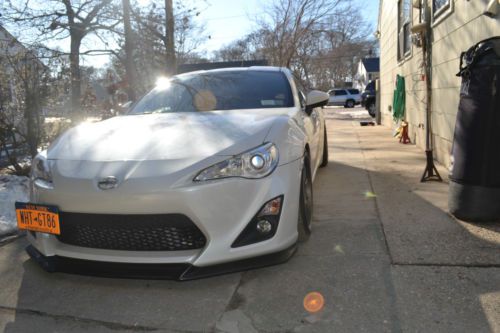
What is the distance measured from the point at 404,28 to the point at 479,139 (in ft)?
24.9

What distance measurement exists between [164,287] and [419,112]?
23.3 ft

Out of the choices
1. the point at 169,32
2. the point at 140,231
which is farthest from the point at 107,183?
the point at 169,32

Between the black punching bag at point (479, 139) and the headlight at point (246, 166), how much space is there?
1.87m

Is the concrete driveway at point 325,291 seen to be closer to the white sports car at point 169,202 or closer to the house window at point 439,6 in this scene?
the white sports car at point 169,202

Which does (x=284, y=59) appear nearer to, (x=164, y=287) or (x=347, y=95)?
(x=347, y=95)

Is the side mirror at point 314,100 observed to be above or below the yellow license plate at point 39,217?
above

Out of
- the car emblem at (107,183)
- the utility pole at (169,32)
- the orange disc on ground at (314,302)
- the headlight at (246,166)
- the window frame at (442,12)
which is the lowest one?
the orange disc on ground at (314,302)

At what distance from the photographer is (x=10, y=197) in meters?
4.85

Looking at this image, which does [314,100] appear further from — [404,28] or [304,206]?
[404,28]

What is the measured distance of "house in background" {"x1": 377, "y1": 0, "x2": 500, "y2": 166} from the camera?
16.5 feet

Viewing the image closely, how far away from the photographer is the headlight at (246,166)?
257 cm

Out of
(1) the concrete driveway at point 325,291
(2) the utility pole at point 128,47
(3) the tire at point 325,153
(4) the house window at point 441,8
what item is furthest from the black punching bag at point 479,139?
(2) the utility pole at point 128,47

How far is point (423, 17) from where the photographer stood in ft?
25.1

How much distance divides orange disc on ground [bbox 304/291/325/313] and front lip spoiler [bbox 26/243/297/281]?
0.28 metres
